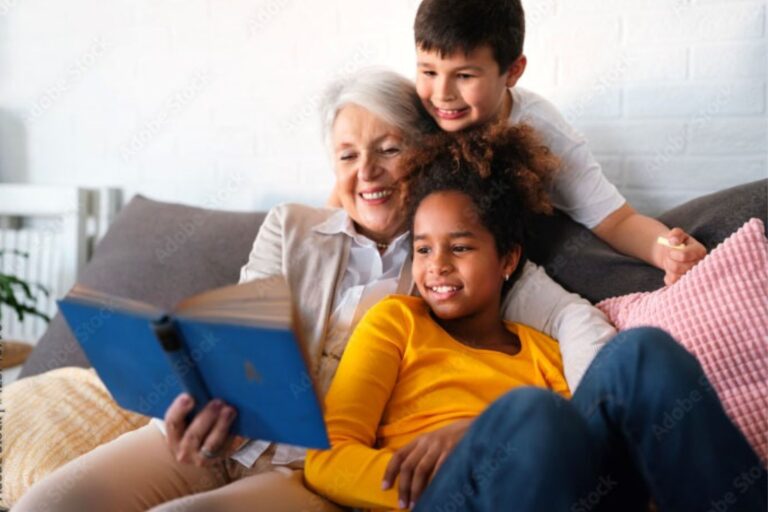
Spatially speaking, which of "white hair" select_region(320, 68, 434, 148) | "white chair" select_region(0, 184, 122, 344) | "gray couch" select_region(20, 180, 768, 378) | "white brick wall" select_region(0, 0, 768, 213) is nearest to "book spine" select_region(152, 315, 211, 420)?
"white hair" select_region(320, 68, 434, 148)

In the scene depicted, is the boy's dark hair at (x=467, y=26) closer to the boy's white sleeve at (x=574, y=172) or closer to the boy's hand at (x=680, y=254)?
the boy's white sleeve at (x=574, y=172)

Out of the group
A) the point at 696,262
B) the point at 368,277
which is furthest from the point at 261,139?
the point at 696,262

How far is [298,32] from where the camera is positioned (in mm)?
2359

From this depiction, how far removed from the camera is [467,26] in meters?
1.60

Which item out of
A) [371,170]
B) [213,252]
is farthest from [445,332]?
[213,252]

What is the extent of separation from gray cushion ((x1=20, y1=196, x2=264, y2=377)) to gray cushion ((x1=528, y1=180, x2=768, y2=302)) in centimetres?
69

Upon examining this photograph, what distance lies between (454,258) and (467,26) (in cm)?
43

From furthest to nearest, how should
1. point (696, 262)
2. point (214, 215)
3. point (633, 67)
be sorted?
1. point (214, 215)
2. point (633, 67)
3. point (696, 262)

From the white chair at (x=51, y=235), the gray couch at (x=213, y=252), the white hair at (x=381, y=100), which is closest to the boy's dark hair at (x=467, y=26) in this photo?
the white hair at (x=381, y=100)

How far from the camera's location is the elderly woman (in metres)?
1.38

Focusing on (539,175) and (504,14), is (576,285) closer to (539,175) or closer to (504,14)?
(539,175)

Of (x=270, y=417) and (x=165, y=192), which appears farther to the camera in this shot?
(x=165, y=192)

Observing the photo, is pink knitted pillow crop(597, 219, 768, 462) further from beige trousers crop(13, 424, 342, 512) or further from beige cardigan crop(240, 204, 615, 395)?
beige trousers crop(13, 424, 342, 512)

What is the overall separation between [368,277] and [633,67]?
0.80 meters
